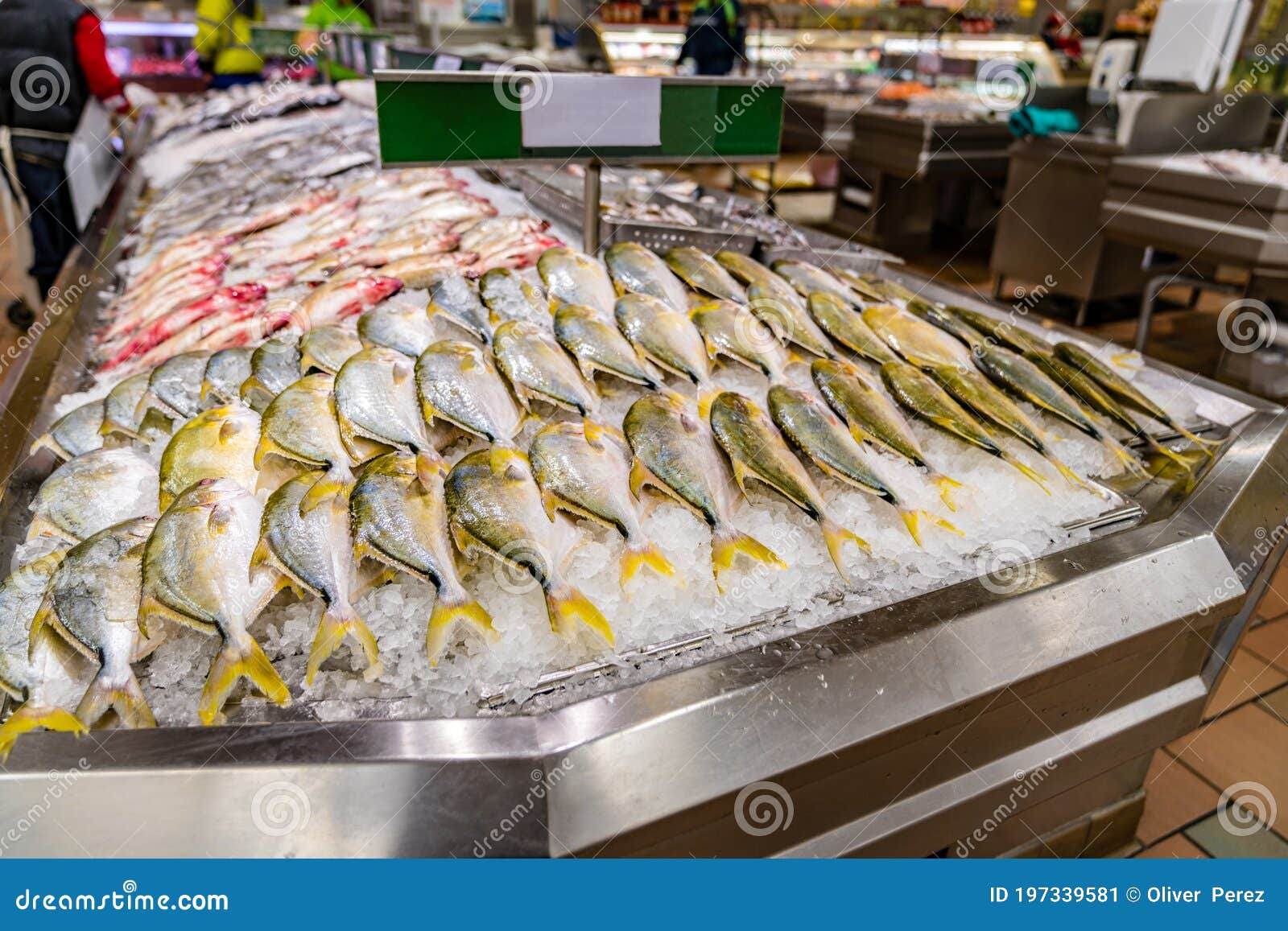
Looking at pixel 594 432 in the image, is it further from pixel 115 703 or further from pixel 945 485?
pixel 115 703

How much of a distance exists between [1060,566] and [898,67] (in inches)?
435

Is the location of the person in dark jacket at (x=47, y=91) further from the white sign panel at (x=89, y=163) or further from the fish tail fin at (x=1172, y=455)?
the fish tail fin at (x=1172, y=455)

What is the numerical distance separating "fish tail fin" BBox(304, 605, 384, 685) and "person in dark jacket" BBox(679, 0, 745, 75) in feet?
29.8

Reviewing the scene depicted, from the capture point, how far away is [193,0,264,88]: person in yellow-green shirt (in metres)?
8.28

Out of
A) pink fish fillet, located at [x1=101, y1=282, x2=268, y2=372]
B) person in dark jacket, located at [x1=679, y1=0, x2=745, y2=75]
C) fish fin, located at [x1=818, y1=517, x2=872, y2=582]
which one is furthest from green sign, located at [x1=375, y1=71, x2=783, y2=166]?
person in dark jacket, located at [x1=679, y1=0, x2=745, y2=75]

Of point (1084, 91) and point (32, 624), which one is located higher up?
point (1084, 91)

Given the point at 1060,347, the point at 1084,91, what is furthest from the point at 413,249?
the point at 1084,91

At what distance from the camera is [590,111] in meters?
2.46

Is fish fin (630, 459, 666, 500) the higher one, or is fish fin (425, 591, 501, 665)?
fish fin (630, 459, 666, 500)

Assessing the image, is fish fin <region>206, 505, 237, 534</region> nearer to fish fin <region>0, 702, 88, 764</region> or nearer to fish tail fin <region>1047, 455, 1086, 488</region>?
fish fin <region>0, 702, 88, 764</region>

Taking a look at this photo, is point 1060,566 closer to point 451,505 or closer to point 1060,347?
point 1060,347

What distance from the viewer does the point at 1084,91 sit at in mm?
7055

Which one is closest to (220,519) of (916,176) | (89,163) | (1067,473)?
(1067,473)

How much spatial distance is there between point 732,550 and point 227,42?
31.8ft
